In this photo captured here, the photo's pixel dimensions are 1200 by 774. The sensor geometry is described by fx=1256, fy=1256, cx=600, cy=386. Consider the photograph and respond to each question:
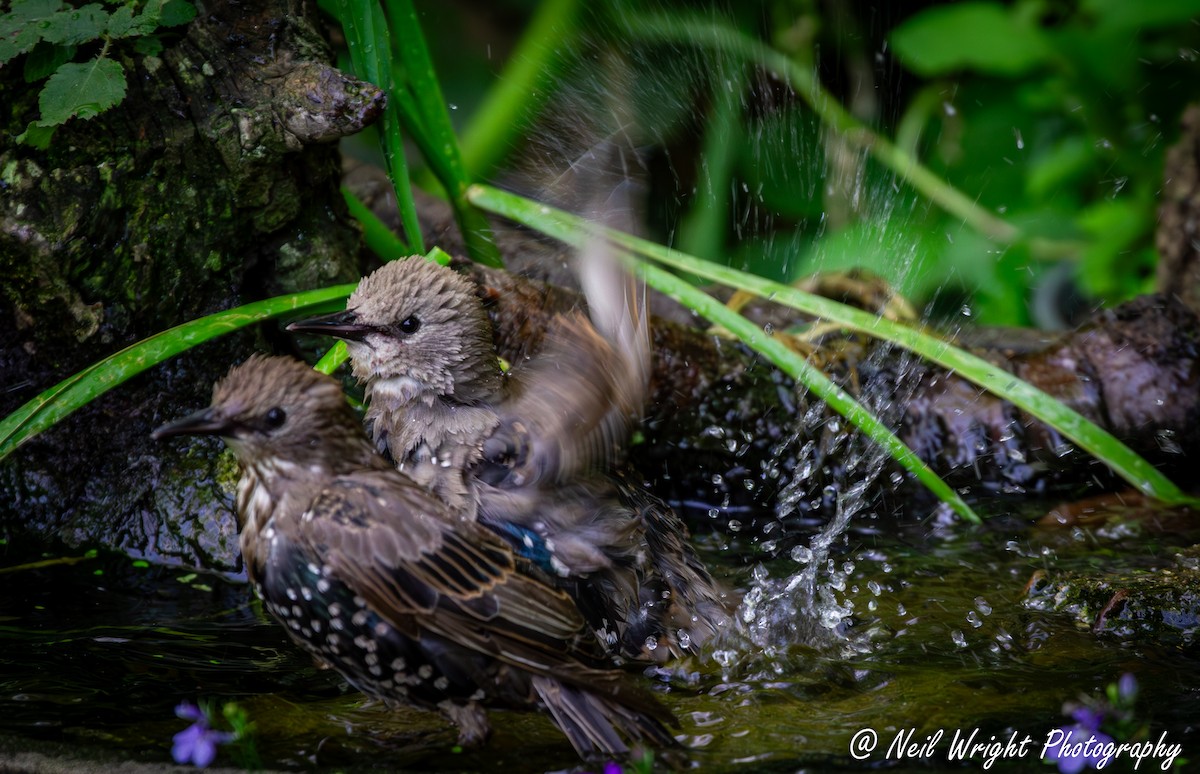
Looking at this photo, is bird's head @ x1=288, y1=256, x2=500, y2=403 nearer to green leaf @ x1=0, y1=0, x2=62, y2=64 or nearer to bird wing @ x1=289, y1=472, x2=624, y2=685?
bird wing @ x1=289, y1=472, x2=624, y2=685

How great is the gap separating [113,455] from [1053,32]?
4.29 meters

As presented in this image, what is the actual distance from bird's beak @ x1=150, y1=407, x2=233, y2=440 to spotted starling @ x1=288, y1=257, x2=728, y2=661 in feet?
1.55

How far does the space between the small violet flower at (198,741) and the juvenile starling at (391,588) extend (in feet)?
0.89

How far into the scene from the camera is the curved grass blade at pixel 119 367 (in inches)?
112

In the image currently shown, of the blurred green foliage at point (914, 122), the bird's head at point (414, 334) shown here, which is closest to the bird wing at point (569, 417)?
the bird's head at point (414, 334)

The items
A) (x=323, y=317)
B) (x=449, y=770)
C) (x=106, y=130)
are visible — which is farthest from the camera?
(x=106, y=130)

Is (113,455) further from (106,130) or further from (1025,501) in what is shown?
(1025,501)

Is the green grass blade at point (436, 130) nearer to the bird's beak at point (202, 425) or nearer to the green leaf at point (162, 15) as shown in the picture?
the green leaf at point (162, 15)

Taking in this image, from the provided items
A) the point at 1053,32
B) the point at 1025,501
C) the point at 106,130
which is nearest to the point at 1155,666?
the point at 1025,501

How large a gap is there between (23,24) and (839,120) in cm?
374

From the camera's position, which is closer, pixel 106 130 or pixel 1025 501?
pixel 106 130

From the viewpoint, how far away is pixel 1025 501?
3.87 m

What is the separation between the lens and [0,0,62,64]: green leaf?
297 cm

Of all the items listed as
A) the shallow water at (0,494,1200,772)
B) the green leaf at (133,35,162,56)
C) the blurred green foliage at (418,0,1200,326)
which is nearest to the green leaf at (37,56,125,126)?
the green leaf at (133,35,162,56)
